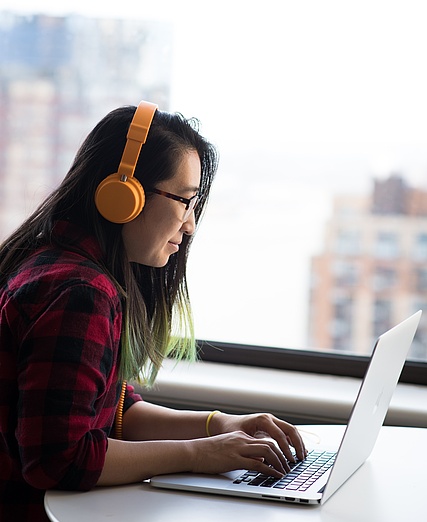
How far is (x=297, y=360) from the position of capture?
2334mm

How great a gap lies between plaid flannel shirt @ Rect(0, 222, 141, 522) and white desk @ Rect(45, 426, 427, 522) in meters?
0.04

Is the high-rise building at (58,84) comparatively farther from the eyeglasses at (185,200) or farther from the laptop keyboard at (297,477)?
the laptop keyboard at (297,477)

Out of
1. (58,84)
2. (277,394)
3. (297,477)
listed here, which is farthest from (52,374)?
(58,84)

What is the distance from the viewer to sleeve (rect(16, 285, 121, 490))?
1.12 meters

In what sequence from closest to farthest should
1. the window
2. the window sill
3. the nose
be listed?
the nose
the window sill
the window

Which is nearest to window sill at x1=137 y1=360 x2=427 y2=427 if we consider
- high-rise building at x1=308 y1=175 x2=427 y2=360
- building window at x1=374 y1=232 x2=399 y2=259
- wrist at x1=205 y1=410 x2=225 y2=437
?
high-rise building at x1=308 y1=175 x2=427 y2=360

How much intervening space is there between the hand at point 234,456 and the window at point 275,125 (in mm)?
1067

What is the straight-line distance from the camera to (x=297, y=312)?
2.32 metres

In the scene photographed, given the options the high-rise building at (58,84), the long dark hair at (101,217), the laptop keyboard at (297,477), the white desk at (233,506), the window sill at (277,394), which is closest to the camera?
the white desk at (233,506)

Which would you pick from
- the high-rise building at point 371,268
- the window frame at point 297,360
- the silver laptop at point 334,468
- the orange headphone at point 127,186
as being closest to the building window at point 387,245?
the high-rise building at point 371,268

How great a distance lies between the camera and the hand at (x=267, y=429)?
1359mm

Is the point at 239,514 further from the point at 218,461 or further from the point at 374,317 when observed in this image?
the point at 374,317

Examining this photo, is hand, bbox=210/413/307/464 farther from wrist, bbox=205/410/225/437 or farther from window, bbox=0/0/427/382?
window, bbox=0/0/427/382

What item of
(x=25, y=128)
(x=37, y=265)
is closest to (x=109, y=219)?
(x=37, y=265)
